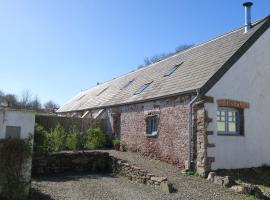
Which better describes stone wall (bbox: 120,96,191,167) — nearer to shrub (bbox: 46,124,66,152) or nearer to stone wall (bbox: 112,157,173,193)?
stone wall (bbox: 112,157,173,193)

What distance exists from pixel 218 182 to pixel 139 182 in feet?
8.42

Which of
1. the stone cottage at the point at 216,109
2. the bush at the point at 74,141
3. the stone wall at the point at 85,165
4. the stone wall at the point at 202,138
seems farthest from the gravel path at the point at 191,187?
the bush at the point at 74,141

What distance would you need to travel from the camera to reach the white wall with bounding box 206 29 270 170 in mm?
12211

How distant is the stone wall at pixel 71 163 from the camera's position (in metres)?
12.1

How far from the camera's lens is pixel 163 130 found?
14.1 meters

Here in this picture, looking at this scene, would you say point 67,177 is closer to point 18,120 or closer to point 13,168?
point 13,168

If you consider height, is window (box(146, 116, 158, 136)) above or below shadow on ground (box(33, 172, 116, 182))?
above

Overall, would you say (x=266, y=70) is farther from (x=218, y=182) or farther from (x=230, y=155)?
(x=218, y=182)

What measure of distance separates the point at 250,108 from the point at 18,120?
30.2 feet

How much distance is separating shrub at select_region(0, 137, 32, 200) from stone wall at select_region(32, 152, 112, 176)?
12.7ft

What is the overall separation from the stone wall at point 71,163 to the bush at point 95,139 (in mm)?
4690

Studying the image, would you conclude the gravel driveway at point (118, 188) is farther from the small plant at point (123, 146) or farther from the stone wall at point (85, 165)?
the small plant at point (123, 146)

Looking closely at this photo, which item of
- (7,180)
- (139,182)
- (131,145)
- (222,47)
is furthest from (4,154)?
(222,47)

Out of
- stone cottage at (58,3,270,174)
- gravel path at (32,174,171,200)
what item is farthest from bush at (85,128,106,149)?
gravel path at (32,174,171,200)
